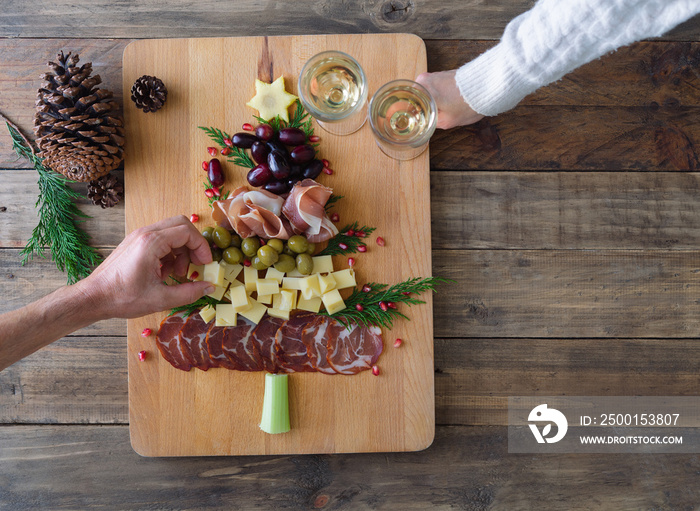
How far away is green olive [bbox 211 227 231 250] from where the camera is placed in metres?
1.27

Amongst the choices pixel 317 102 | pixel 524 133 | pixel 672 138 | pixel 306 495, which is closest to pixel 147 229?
pixel 317 102

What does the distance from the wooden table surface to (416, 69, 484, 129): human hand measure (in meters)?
0.08

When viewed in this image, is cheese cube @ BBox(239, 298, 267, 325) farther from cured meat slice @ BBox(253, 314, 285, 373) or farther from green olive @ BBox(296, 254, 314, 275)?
green olive @ BBox(296, 254, 314, 275)

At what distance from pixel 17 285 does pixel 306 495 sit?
106cm

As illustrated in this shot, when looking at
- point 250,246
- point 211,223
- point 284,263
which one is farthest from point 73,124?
point 284,263

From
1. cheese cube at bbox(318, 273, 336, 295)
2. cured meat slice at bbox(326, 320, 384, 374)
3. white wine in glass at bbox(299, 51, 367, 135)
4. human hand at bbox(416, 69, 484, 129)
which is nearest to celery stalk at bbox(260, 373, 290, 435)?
cured meat slice at bbox(326, 320, 384, 374)

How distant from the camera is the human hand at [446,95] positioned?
51.2 inches

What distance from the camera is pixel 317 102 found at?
1254 millimetres

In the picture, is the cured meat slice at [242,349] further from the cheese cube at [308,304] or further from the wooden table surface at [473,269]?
the wooden table surface at [473,269]

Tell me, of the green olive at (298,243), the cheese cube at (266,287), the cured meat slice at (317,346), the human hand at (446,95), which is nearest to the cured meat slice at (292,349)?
the cured meat slice at (317,346)

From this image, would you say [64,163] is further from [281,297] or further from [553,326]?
[553,326]

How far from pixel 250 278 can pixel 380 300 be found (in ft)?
1.20

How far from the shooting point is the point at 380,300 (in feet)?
4.33

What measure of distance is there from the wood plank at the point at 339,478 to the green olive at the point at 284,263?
22.5 inches
